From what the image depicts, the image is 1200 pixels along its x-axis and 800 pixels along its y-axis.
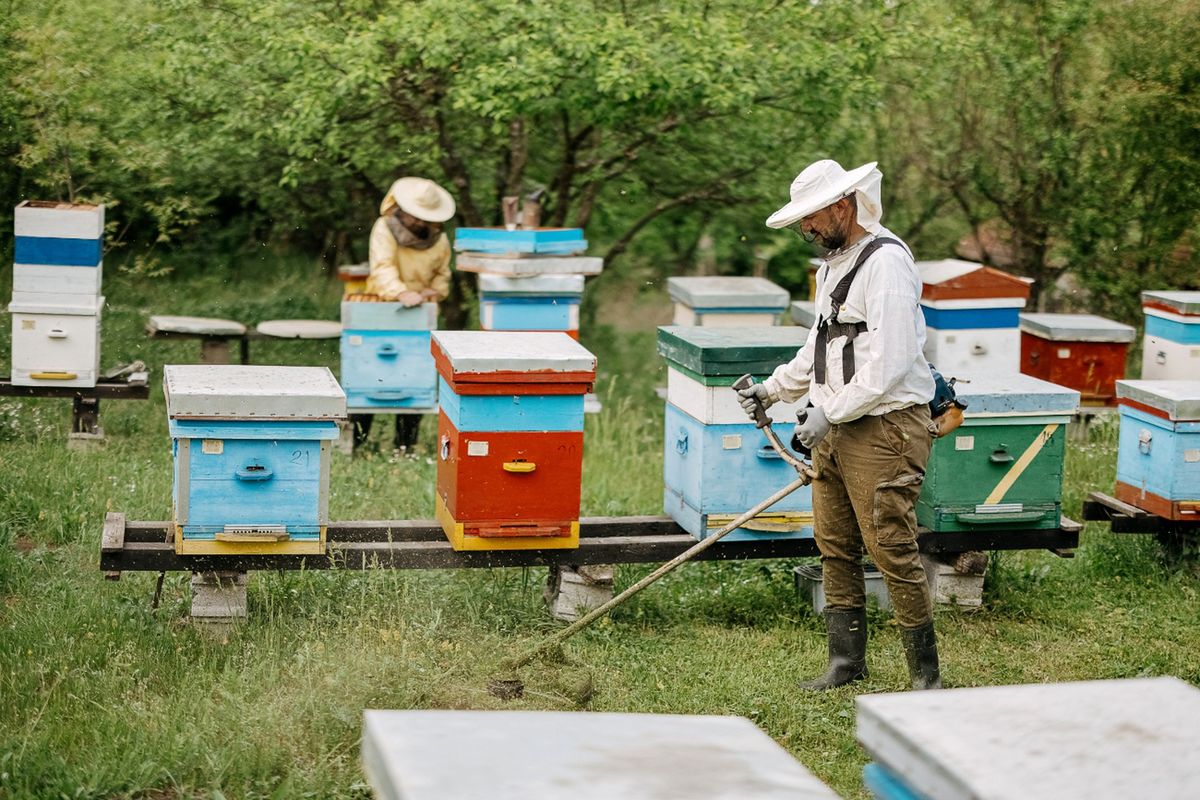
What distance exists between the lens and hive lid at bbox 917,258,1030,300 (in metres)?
8.32

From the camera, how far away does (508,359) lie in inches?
204

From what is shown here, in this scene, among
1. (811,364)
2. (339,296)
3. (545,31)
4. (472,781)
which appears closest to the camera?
(472,781)

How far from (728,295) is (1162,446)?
10.3 ft

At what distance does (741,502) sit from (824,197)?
1376 mm

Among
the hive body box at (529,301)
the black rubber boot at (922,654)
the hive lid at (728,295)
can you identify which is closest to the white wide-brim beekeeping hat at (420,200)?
the hive body box at (529,301)

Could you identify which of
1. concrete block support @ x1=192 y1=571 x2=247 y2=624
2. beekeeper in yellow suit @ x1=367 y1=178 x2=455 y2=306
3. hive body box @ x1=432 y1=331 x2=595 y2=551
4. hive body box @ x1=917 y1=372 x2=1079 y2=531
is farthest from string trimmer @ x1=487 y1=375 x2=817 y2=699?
beekeeper in yellow suit @ x1=367 y1=178 x2=455 y2=306

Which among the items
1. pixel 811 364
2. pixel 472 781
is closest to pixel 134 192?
pixel 811 364

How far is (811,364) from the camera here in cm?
518

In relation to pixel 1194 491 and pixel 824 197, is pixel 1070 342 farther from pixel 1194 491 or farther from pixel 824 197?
pixel 824 197

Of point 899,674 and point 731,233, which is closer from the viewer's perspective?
point 899,674

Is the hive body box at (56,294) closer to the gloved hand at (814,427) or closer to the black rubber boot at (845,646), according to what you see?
the gloved hand at (814,427)

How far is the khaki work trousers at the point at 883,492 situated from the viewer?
489 cm

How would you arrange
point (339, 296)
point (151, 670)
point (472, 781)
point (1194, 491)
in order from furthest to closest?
1. point (339, 296)
2. point (1194, 491)
3. point (151, 670)
4. point (472, 781)

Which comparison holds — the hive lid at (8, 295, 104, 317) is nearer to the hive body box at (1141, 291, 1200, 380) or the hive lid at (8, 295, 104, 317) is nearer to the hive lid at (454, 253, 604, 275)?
the hive lid at (454, 253, 604, 275)
